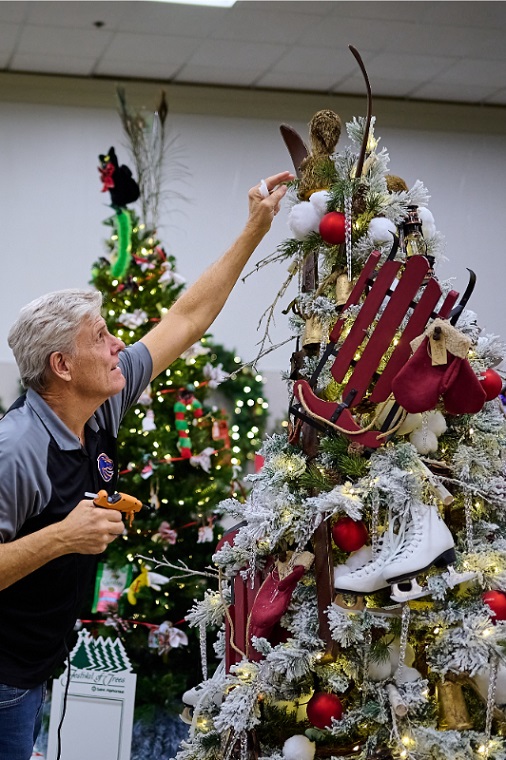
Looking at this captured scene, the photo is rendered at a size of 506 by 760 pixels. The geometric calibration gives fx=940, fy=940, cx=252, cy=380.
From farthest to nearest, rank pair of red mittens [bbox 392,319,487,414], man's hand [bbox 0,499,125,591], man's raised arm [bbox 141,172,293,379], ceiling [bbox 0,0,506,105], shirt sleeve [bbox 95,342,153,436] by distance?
1. ceiling [bbox 0,0,506,105]
2. man's raised arm [bbox 141,172,293,379]
3. shirt sleeve [bbox 95,342,153,436]
4. pair of red mittens [bbox 392,319,487,414]
5. man's hand [bbox 0,499,125,591]

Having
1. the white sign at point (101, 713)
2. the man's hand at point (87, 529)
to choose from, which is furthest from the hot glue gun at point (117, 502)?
the white sign at point (101, 713)

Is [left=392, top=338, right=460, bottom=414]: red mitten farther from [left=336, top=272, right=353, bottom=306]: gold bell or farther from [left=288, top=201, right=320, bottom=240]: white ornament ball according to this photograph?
[left=288, top=201, right=320, bottom=240]: white ornament ball

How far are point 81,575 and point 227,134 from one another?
15.9 ft

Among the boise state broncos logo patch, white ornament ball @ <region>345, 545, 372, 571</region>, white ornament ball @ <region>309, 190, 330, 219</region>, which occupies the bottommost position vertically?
white ornament ball @ <region>345, 545, 372, 571</region>

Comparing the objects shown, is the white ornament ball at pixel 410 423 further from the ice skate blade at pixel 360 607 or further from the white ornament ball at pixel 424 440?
the ice skate blade at pixel 360 607

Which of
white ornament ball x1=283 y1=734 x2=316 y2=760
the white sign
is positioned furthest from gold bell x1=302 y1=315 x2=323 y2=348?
the white sign

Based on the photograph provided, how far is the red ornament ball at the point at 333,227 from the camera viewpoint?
82.0 inches

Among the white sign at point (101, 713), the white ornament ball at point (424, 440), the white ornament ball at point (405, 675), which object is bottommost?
the white sign at point (101, 713)

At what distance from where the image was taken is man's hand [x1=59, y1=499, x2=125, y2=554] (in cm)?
172

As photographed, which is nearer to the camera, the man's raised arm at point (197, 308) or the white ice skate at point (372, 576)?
the white ice skate at point (372, 576)


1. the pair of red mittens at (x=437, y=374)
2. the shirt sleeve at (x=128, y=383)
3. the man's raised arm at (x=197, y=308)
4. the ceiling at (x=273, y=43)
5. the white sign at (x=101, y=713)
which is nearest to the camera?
the pair of red mittens at (x=437, y=374)

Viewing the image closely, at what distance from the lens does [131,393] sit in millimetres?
2209

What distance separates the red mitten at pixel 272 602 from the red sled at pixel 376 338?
294 mm

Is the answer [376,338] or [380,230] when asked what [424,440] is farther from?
[380,230]
